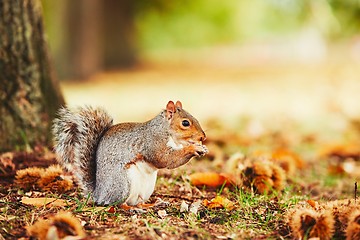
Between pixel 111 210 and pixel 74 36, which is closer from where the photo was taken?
pixel 111 210

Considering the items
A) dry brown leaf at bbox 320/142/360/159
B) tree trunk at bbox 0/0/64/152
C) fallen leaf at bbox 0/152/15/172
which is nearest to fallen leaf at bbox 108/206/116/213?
fallen leaf at bbox 0/152/15/172

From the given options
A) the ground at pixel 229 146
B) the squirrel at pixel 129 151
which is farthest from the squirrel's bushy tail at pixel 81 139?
the ground at pixel 229 146

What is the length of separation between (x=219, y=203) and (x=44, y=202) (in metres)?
0.81

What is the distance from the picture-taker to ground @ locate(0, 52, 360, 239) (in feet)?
8.73

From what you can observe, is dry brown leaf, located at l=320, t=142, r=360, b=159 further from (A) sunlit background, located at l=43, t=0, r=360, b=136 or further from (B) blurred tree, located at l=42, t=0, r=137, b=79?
(B) blurred tree, located at l=42, t=0, r=137, b=79

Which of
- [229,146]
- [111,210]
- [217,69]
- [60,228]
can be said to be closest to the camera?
[60,228]

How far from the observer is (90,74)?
11.1 meters

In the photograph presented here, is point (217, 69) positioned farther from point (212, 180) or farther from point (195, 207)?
point (195, 207)

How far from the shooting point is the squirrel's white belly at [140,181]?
2.76 meters

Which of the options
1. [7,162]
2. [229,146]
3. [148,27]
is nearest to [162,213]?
[7,162]

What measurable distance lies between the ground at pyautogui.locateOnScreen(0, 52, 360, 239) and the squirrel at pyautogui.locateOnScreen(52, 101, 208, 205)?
0.29 ft

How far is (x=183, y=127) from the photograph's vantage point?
279 cm

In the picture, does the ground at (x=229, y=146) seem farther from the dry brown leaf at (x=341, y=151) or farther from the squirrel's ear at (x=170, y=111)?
the squirrel's ear at (x=170, y=111)

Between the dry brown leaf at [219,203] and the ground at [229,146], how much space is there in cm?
2
